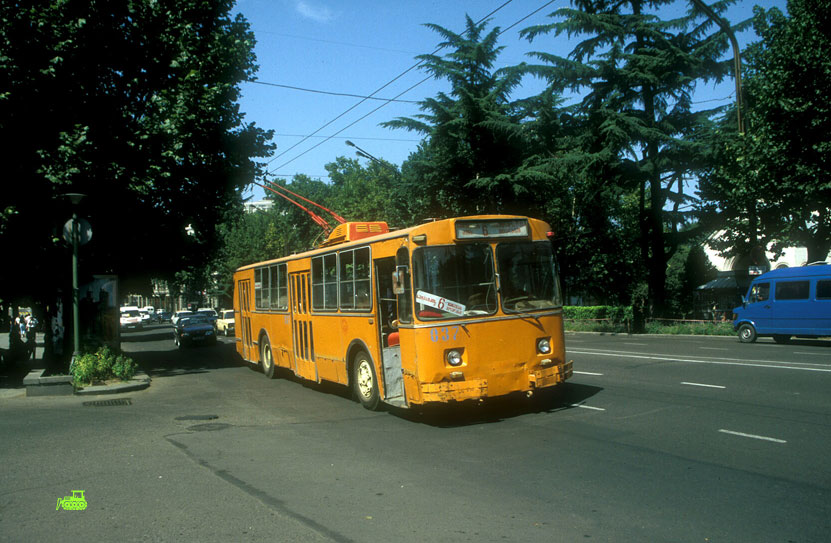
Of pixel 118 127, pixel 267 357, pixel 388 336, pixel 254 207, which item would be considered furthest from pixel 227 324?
pixel 388 336

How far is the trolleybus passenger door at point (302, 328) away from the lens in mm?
13688

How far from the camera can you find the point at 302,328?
14.2 meters

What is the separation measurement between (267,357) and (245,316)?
2533 millimetres

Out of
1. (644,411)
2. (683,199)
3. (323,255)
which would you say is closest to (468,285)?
(644,411)

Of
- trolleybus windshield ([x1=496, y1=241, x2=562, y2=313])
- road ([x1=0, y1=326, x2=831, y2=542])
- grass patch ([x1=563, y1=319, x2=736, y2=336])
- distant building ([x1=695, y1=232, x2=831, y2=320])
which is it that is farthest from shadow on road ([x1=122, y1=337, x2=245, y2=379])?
distant building ([x1=695, y1=232, x2=831, y2=320])

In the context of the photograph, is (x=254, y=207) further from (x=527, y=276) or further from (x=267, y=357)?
(x=527, y=276)

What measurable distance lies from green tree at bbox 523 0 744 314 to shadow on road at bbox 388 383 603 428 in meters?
20.9

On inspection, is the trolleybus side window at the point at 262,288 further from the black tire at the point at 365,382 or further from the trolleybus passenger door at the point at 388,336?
the trolleybus passenger door at the point at 388,336

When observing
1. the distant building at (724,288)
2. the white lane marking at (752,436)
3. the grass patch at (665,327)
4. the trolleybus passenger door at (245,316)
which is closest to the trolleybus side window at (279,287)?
the trolleybus passenger door at (245,316)

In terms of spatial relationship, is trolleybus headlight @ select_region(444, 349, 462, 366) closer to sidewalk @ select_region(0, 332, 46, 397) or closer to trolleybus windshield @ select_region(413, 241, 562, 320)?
trolleybus windshield @ select_region(413, 241, 562, 320)

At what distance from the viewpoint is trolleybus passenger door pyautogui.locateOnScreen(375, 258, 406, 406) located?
10453 millimetres

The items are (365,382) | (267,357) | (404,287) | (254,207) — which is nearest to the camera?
(404,287)

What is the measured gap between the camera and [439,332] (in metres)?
9.23

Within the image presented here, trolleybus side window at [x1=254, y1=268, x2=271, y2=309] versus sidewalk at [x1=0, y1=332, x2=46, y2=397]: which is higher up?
trolleybus side window at [x1=254, y1=268, x2=271, y2=309]
